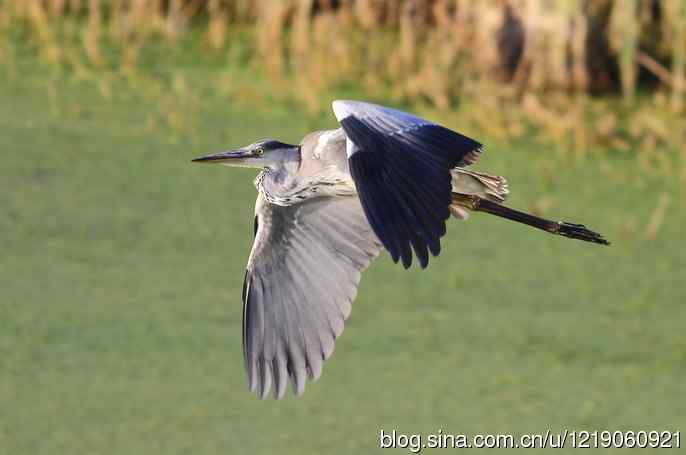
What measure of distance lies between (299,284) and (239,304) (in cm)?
91

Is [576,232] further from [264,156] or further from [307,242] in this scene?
[264,156]

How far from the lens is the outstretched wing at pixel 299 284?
340 centimetres

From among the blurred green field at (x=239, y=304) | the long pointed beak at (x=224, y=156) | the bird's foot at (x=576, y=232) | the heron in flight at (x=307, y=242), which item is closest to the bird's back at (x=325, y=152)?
the heron in flight at (x=307, y=242)

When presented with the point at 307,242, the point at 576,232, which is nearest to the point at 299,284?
the point at 307,242

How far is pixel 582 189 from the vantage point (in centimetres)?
513

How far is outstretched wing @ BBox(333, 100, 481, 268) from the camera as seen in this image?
8.97 feet

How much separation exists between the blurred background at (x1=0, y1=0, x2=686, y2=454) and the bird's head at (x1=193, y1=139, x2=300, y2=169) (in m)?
0.74

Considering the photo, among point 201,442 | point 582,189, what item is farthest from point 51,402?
point 582,189

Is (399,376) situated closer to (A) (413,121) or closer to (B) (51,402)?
(B) (51,402)

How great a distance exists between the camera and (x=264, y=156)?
342cm

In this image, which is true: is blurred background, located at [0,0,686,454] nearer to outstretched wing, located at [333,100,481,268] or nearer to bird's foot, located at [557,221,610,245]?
bird's foot, located at [557,221,610,245]

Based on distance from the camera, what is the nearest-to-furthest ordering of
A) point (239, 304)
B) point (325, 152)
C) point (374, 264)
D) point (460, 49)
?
point (325, 152) < point (239, 304) < point (374, 264) < point (460, 49)

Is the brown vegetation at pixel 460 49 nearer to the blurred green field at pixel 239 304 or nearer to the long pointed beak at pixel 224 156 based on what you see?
the blurred green field at pixel 239 304

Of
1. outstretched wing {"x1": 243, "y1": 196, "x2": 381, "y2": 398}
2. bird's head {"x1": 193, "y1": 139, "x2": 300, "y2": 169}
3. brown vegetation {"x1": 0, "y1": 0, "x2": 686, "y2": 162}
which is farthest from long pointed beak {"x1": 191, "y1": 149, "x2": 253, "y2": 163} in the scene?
brown vegetation {"x1": 0, "y1": 0, "x2": 686, "y2": 162}
